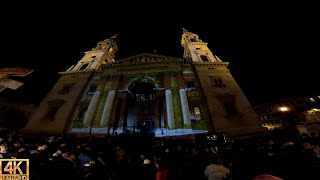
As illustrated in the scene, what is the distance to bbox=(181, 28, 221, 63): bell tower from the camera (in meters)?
28.1

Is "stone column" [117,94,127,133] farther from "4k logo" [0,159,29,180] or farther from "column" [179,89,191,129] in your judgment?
"4k logo" [0,159,29,180]

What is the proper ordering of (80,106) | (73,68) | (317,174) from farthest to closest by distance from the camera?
(73,68), (80,106), (317,174)

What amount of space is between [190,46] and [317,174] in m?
29.4

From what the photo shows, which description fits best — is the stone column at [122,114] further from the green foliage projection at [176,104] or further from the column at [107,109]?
the green foliage projection at [176,104]

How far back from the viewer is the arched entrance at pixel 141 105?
79.8 feet

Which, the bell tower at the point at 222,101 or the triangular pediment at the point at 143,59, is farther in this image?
the triangular pediment at the point at 143,59

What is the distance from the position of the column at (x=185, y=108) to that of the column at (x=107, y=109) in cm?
996

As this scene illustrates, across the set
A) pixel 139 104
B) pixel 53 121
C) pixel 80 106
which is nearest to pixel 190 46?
pixel 139 104

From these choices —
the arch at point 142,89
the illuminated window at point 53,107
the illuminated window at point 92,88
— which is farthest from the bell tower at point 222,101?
the illuminated window at point 53,107

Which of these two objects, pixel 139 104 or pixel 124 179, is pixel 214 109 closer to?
pixel 139 104

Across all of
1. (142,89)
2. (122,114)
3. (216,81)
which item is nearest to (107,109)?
(122,114)

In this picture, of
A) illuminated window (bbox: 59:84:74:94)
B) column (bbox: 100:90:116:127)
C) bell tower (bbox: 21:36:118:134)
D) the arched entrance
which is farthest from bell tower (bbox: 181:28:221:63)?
illuminated window (bbox: 59:84:74:94)

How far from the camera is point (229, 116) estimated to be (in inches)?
755

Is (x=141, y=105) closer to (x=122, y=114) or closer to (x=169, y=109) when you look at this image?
(x=122, y=114)
